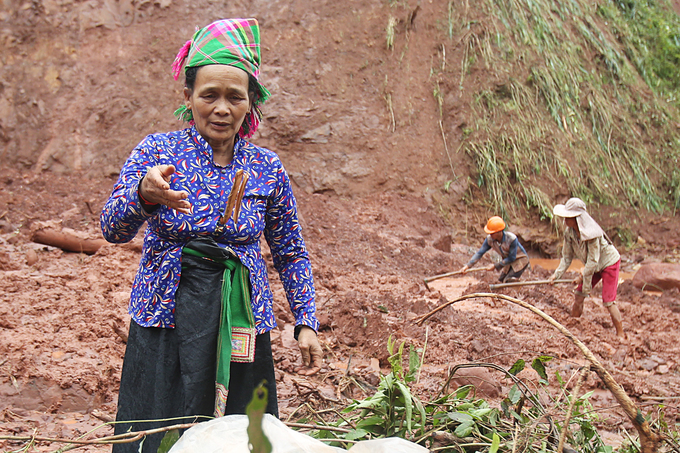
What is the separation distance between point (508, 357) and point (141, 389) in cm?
325

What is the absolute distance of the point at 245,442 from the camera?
4.04 ft

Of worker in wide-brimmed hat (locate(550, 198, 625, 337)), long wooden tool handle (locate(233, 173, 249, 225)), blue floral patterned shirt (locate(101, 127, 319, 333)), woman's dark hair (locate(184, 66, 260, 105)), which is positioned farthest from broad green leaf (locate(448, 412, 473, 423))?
worker in wide-brimmed hat (locate(550, 198, 625, 337))

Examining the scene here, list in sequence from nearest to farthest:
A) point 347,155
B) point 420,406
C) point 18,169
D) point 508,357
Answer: point 420,406
point 508,357
point 18,169
point 347,155

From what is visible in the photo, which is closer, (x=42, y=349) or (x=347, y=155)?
(x=42, y=349)

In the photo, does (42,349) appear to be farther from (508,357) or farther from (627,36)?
(627,36)

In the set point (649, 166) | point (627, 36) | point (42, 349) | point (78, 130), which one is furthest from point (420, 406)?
point (627, 36)

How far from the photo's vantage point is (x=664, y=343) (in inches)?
207

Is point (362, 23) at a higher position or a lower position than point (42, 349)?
higher

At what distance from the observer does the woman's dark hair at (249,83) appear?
181cm

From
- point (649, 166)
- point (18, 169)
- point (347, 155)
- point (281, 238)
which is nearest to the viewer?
point (281, 238)

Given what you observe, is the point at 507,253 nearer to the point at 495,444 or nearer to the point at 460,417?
the point at 460,417

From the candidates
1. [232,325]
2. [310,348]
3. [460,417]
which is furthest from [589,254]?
[232,325]

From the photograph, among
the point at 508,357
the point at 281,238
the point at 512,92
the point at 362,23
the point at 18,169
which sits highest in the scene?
the point at 362,23

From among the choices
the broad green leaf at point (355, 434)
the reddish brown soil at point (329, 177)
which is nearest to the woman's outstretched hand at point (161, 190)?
the broad green leaf at point (355, 434)
